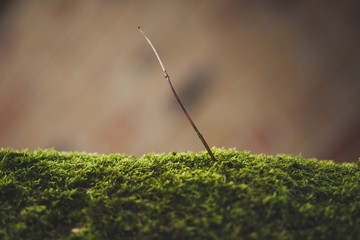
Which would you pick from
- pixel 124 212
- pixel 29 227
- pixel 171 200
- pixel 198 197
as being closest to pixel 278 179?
pixel 198 197

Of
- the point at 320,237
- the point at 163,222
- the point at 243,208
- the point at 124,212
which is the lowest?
the point at 320,237

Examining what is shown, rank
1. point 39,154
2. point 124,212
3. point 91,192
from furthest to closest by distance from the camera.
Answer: point 39,154, point 91,192, point 124,212

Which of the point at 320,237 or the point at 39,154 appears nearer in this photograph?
the point at 320,237

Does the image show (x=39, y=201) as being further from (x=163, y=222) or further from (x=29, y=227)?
(x=163, y=222)

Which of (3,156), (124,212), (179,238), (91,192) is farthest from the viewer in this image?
(3,156)

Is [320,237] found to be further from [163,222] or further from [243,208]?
[163,222]

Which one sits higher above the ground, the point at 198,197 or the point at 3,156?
the point at 3,156
